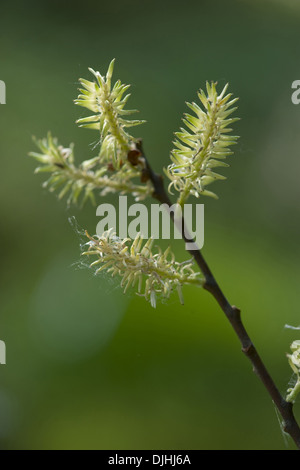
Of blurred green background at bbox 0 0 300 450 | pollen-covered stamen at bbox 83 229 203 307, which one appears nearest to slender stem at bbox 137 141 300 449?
pollen-covered stamen at bbox 83 229 203 307

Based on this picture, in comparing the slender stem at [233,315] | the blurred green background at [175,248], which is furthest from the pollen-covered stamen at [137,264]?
the blurred green background at [175,248]

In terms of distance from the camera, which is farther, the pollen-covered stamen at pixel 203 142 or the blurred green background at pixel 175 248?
the blurred green background at pixel 175 248

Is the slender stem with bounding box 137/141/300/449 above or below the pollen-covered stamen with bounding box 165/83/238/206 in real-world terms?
below

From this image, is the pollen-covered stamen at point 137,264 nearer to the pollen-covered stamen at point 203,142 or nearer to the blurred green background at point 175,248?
the pollen-covered stamen at point 203,142

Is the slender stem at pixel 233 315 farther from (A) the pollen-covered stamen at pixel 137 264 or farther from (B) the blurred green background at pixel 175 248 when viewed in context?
(B) the blurred green background at pixel 175 248

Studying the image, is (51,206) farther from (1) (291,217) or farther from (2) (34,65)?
(1) (291,217)

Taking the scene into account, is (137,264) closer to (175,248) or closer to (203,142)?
(203,142)

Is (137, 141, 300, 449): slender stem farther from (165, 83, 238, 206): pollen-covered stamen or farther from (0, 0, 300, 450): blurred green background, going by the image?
(0, 0, 300, 450): blurred green background

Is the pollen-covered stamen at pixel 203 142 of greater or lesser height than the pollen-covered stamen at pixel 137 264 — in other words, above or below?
above

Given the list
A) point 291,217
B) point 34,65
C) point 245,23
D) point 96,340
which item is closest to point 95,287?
point 96,340
